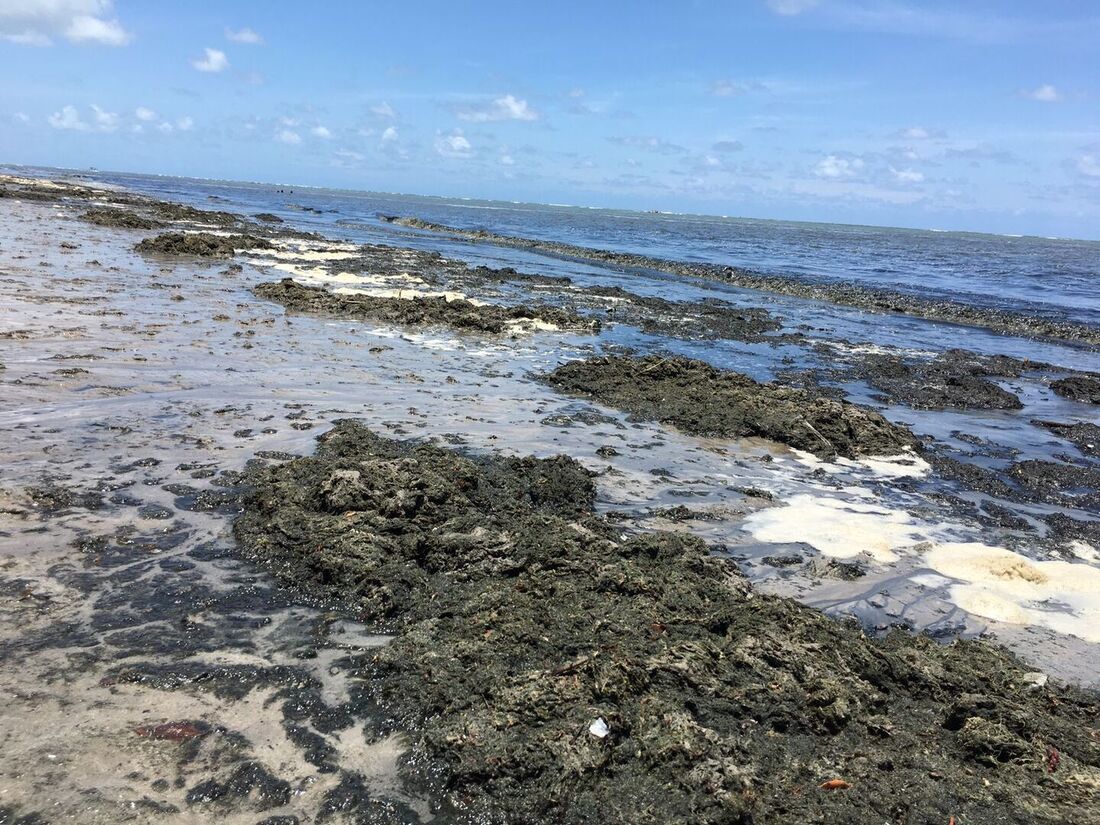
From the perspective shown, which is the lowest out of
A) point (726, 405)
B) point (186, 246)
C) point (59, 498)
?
point (59, 498)

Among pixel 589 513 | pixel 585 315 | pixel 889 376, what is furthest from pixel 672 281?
pixel 589 513

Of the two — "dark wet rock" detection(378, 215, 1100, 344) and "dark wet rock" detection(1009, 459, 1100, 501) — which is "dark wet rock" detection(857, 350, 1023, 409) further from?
"dark wet rock" detection(378, 215, 1100, 344)

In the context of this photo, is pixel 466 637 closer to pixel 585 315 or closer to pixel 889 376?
pixel 889 376

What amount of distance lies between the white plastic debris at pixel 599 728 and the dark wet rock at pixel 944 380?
431 inches

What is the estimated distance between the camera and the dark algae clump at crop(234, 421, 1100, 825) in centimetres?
313

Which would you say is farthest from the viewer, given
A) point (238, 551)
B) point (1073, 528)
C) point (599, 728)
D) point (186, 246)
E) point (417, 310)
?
point (186, 246)

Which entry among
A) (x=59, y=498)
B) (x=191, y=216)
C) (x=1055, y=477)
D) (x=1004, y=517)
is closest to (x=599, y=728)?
(x=59, y=498)

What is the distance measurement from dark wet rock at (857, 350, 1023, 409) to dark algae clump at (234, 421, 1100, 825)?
9.24 metres

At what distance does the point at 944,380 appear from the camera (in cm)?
1386

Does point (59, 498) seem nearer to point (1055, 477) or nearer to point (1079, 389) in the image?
point (1055, 477)

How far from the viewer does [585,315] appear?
18.8 m

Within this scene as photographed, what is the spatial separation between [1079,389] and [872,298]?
14592mm

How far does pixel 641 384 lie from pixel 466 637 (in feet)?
25.0

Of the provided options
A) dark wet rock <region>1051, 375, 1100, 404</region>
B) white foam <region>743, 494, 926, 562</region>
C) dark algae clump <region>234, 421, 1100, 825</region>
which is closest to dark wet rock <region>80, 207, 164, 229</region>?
dark algae clump <region>234, 421, 1100, 825</region>
